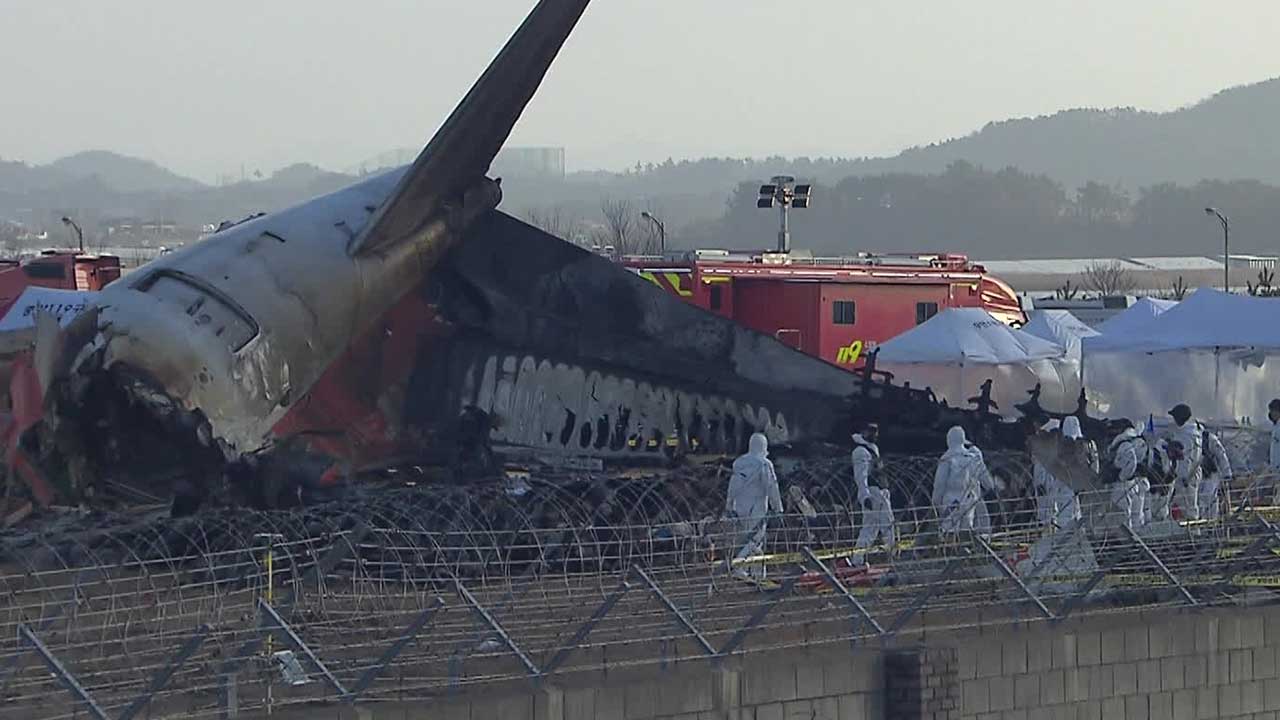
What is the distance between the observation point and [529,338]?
29.1m

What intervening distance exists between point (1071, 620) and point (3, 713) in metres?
8.41

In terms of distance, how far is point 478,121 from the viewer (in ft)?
91.2

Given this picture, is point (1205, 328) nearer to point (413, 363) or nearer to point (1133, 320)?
point (1133, 320)

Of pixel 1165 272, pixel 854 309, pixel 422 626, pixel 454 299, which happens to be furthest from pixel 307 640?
pixel 1165 272

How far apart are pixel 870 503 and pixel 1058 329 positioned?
26169 millimetres

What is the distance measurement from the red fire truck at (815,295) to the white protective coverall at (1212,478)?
1841 centimetres

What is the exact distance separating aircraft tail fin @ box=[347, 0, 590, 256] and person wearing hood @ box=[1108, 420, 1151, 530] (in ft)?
28.8

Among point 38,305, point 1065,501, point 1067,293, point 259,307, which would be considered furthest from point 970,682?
point 1067,293

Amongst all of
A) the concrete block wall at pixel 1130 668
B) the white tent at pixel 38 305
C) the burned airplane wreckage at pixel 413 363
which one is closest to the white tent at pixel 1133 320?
the burned airplane wreckage at pixel 413 363

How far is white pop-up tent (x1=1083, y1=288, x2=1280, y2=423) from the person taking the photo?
35625 mm

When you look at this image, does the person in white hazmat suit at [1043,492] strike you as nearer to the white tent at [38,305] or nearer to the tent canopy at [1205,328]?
the tent canopy at [1205,328]

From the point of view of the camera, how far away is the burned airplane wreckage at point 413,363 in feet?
78.8

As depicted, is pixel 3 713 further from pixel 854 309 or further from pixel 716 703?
pixel 854 309

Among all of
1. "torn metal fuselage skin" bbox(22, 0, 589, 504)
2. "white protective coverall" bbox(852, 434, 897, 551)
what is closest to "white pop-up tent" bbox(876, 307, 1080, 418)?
"torn metal fuselage skin" bbox(22, 0, 589, 504)
